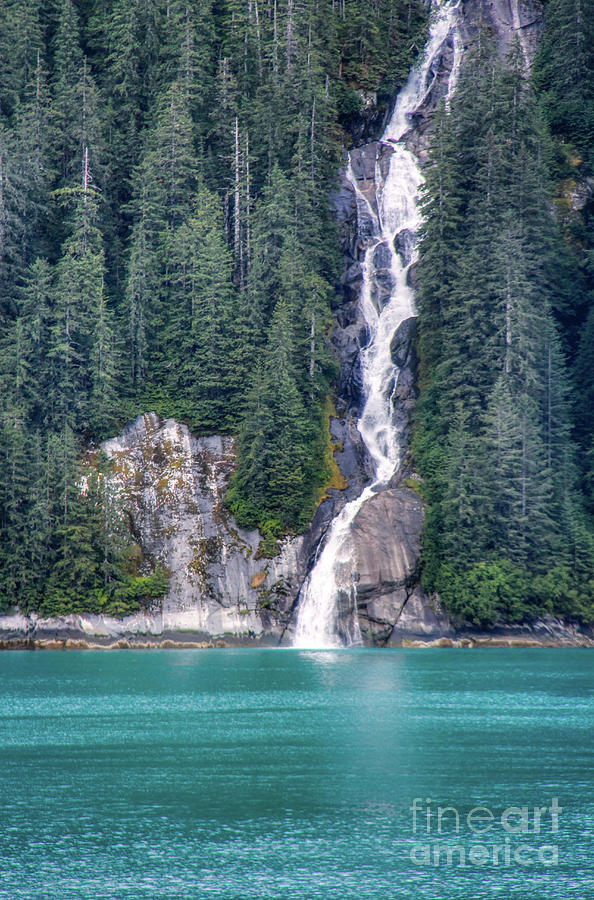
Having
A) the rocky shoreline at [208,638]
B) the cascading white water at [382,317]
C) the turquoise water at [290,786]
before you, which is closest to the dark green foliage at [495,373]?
the rocky shoreline at [208,638]

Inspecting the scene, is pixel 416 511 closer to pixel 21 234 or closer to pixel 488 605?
pixel 488 605

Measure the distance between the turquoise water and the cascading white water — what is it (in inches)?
637

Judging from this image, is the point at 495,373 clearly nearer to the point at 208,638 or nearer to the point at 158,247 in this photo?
the point at 208,638

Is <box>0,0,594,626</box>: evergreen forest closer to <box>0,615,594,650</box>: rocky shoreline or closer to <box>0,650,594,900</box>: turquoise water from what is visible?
<box>0,615,594,650</box>: rocky shoreline

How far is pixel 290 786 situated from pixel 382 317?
48860 millimetres

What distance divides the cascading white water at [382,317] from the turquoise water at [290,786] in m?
16.2

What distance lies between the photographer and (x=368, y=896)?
13891mm

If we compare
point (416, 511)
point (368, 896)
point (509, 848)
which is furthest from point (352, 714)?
point (416, 511)

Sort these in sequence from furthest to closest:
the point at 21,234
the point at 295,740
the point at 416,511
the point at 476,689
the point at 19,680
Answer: the point at 21,234
the point at 416,511
the point at 19,680
the point at 476,689
the point at 295,740

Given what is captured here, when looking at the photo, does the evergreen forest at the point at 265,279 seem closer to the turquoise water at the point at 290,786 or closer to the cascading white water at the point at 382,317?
the cascading white water at the point at 382,317

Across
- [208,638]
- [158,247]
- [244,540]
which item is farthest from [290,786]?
[158,247]

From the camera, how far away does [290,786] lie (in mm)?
19891

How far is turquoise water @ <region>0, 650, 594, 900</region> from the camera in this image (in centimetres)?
1478

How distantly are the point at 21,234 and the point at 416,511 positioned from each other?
31646mm
